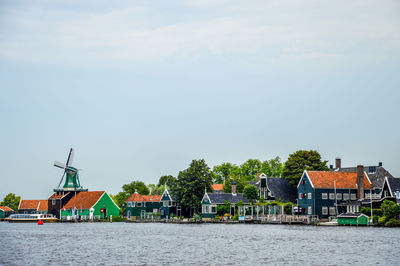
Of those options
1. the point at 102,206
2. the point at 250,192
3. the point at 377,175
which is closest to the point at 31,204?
the point at 102,206

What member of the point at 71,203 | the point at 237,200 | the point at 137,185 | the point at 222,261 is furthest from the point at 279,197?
the point at 222,261

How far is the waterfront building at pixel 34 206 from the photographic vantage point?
143625 millimetres

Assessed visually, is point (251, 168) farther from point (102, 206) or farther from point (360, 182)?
point (360, 182)

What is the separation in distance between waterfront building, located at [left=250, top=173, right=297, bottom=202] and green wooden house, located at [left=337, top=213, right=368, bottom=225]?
69.2 feet

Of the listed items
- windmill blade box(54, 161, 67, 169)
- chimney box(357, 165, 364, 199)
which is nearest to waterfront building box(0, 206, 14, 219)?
windmill blade box(54, 161, 67, 169)

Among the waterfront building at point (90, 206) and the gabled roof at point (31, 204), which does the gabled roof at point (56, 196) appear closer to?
the waterfront building at point (90, 206)

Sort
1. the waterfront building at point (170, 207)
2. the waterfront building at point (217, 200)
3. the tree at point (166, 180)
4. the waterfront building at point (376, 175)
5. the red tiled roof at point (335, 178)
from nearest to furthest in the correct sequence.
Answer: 1. the waterfront building at point (376, 175)
2. the red tiled roof at point (335, 178)
3. the waterfront building at point (217, 200)
4. the waterfront building at point (170, 207)
5. the tree at point (166, 180)

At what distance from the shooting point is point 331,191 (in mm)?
100125

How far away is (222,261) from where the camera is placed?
43.9 metres

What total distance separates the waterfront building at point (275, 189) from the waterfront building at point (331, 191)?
879cm

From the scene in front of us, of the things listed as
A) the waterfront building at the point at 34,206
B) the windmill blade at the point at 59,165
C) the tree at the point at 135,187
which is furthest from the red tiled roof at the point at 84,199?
the tree at the point at 135,187

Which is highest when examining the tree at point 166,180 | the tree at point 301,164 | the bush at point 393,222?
the tree at point 166,180

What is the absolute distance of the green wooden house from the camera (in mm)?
85625

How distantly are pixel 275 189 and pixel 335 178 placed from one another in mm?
13381
